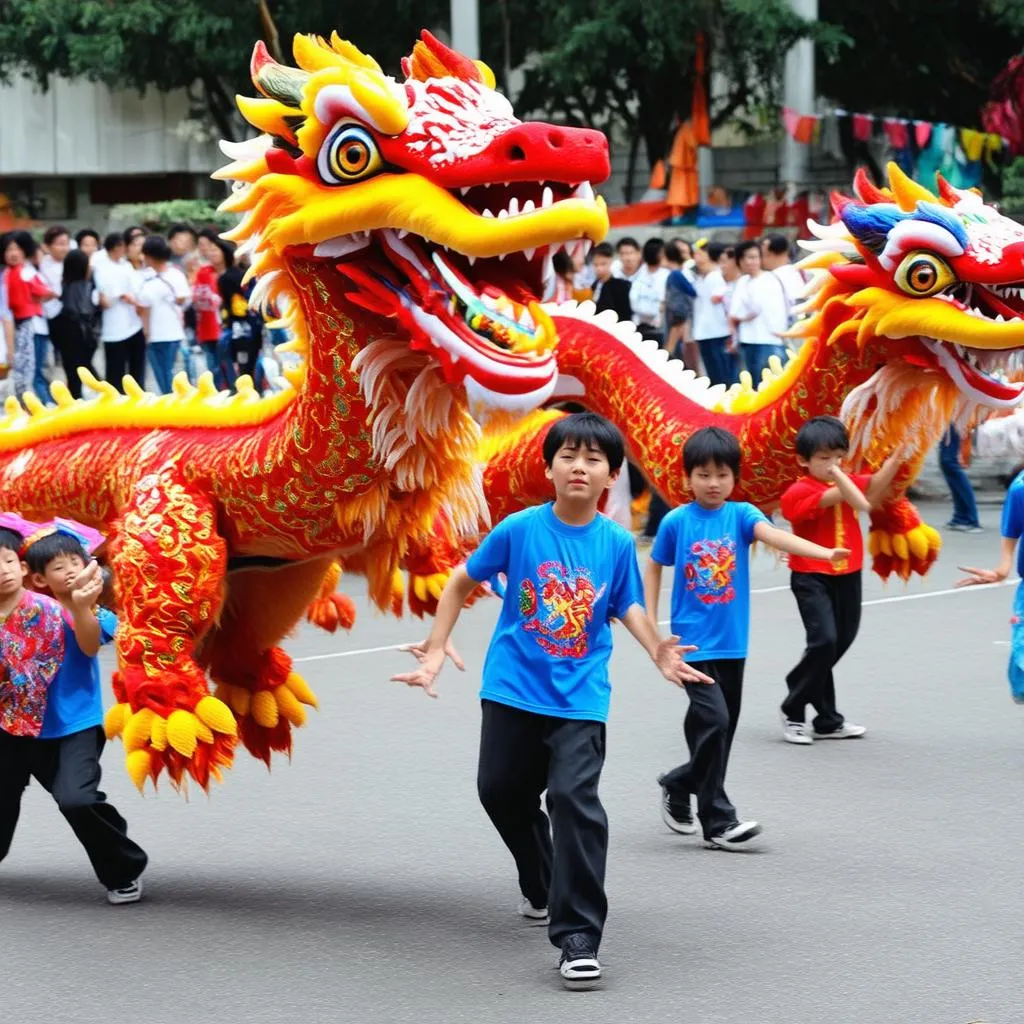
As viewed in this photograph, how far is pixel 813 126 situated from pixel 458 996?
2229 cm

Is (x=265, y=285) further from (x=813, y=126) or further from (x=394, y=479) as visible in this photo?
(x=813, y=126)

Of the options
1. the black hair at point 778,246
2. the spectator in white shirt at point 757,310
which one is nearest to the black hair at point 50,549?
the spectator in white shirt at point 757,310

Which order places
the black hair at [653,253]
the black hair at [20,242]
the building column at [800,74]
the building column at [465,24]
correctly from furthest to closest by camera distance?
1. the building column at [800,74]
2. the building column at [465,24]
3. the black hair at [653,253]
4. the black hair at [20,242]

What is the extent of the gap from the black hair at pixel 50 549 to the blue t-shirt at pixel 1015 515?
10.4 feet

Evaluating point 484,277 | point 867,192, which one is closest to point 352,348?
point 484,277

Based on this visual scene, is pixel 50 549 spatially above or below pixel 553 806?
above

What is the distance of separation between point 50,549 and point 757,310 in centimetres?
905

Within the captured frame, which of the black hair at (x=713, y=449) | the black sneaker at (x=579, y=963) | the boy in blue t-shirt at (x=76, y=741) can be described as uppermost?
the black hair at (x=713, y=449)

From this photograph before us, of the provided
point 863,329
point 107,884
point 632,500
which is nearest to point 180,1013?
point 107,884

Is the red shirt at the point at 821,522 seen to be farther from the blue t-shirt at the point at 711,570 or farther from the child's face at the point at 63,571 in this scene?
the child's face at the point at 63,571

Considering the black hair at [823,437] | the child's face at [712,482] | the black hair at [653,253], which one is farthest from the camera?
the black hair at [653,253]

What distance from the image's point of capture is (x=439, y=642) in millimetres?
4797

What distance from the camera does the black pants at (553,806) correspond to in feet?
14.9

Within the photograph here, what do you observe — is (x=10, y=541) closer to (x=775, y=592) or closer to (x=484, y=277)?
(x=484, y=277)
